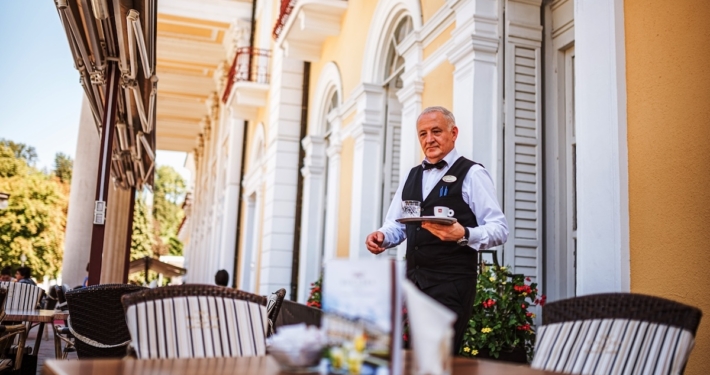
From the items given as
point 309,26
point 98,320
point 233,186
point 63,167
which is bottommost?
point 98,320

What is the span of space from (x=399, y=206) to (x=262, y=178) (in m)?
11.4

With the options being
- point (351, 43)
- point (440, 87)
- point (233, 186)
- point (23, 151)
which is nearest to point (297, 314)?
point (440, 87)

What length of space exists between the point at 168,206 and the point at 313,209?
172 feet

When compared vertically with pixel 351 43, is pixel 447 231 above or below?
below

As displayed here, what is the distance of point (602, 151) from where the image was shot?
141 inches

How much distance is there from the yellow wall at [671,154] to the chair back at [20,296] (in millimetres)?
4884

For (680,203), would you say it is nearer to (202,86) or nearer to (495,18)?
(495,18)

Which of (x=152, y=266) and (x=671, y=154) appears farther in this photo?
(x=152, y=266)

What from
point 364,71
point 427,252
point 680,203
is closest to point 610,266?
point 680,203

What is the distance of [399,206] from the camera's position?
3.34m

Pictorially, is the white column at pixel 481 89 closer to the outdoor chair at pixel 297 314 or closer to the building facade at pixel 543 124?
the building facade at pixel 543 124

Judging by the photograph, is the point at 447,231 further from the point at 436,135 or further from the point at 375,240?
the point at 436,135

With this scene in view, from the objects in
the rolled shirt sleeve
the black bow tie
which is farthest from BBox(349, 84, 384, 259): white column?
the rolled shirt sleeve

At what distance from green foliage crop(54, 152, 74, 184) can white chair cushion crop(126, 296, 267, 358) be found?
39995 mm
